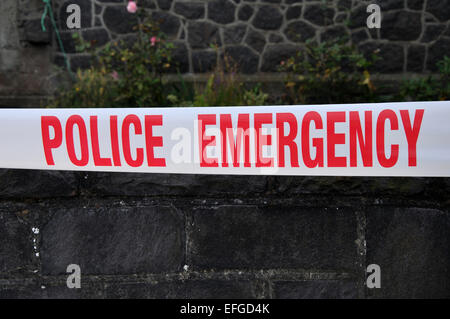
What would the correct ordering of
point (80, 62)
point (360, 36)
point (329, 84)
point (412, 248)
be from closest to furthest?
point (412, 248), point (329, 84), point (360, 36), point (80, 62)

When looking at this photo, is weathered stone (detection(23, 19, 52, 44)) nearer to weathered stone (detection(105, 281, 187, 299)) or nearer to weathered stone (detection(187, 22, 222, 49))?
weathered stone (detection(187, 22, 222, 49))

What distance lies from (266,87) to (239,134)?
13.9 feet

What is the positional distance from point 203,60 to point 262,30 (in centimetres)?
101

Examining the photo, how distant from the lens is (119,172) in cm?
172

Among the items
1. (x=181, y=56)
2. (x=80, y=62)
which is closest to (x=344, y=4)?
(x=181, y=56)

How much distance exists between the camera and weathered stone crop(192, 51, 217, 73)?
5.90m

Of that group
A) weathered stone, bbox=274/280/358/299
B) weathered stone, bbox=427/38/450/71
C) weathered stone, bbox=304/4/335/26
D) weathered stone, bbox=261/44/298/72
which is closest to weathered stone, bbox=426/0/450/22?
weathered stone, bbox=427/38/450/71

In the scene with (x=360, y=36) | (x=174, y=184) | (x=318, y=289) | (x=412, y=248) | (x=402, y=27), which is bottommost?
(x=318, y=289)

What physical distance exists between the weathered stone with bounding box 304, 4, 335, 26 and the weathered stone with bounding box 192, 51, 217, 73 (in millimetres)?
1554

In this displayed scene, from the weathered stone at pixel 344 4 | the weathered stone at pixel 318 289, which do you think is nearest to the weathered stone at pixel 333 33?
the weathered stone at pixel 344 4

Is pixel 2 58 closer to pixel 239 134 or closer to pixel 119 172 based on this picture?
pixel 119 172

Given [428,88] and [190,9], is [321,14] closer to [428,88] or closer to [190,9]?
[190,9]

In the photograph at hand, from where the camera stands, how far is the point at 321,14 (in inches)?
230

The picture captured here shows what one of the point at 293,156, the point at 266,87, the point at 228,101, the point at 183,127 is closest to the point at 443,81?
the point at 228,101
